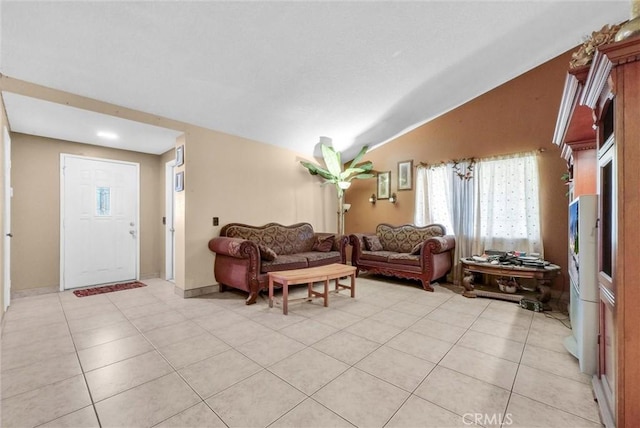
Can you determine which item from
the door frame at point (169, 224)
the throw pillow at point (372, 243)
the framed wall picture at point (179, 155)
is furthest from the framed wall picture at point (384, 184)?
the door frame at point (169, 224)

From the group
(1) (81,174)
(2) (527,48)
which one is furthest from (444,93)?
(1) (81,174)

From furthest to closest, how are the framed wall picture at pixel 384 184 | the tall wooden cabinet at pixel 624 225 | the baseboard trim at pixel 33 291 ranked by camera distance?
1. the framed wall picture at pixel 384 184
2. the baseboard trim at pixel 33 291
3. the tall wooden cabinet at pixel 624 225

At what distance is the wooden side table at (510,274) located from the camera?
330 cm

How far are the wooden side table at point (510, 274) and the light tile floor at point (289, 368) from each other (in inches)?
13.0

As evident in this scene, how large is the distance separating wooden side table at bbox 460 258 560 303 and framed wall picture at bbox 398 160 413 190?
1.87 metres

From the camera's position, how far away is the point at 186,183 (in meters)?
3.74

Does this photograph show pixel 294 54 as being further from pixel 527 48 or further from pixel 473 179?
pixel 473 179

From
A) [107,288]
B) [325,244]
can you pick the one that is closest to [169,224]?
[107,288]

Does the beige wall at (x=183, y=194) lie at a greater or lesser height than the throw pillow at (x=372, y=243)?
greater

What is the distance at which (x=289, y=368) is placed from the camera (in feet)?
6.36

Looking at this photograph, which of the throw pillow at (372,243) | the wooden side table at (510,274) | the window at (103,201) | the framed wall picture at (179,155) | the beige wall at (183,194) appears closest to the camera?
the wooden side table at (510,274)

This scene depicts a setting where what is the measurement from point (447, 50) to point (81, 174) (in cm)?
536

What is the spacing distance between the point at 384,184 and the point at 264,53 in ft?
11.6

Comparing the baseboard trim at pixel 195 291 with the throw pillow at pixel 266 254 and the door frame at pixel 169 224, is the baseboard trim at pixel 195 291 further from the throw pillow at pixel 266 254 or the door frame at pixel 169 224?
the throw pillow at pixel 266 254
